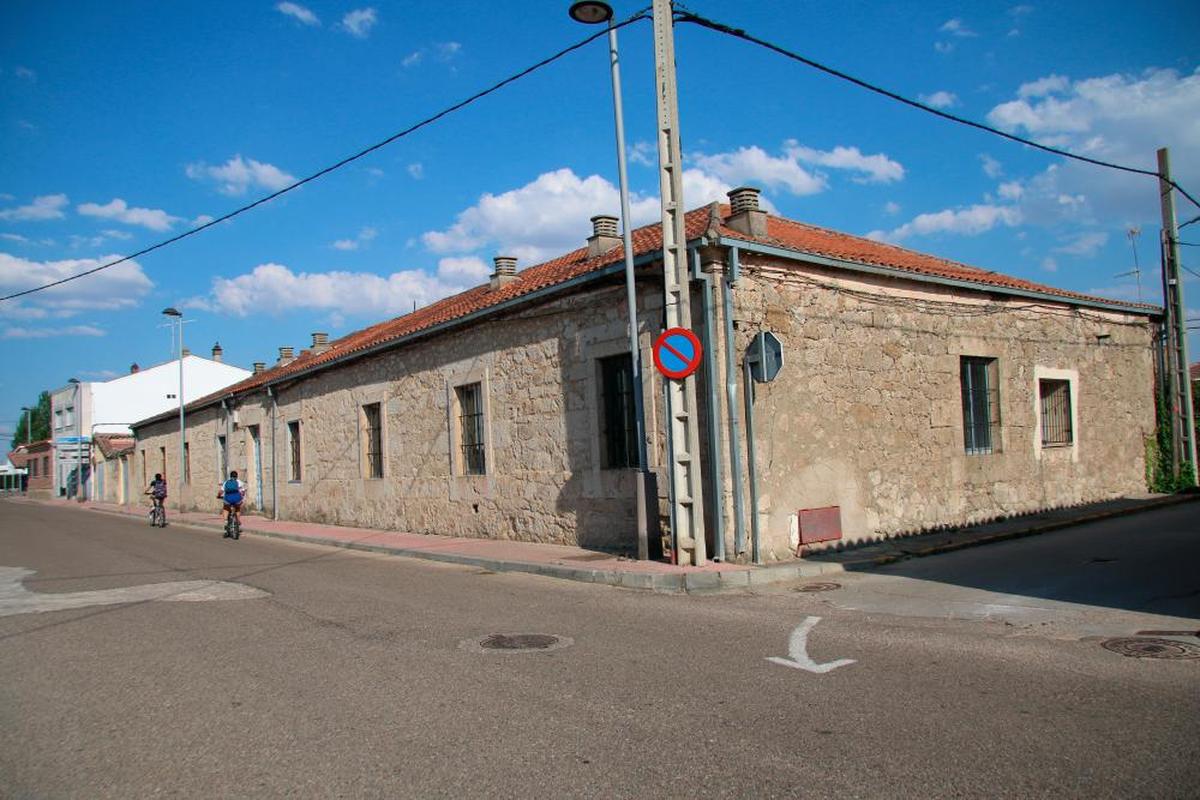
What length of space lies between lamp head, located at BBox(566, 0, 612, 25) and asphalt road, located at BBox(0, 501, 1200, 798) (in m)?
6.78

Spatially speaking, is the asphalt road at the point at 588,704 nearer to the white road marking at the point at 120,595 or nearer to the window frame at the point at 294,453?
the white road marking at the point at 120,595

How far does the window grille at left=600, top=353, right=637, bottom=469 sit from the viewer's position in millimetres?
12125

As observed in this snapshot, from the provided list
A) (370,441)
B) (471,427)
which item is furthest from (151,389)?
(471,427)

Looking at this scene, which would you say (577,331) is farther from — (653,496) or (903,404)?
(903,404)

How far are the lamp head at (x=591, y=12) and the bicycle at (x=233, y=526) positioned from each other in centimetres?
1379

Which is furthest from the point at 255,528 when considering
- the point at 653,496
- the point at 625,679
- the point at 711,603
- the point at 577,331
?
the point at 625,679

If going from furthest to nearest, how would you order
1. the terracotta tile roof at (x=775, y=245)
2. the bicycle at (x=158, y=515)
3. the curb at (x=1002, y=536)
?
the bicycle at (x=158, y=515)
the terracotta tile roof at (x=775, y=245)
the curb at (x=1002, y=536)

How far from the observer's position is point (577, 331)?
1258 cm

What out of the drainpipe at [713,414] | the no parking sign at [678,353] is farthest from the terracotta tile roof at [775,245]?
the no parking sign at [678,353]

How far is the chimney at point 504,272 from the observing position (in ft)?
58.3

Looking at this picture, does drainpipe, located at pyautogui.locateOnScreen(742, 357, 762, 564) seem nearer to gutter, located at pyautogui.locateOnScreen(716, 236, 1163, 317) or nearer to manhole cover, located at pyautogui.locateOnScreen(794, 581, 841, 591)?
manhole cover, located at pyautogui.locateOnScreen(794, 581, 841, 591)

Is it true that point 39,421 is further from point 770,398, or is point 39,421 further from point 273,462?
point 770,398

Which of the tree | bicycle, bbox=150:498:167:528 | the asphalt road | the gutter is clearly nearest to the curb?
the asphalt road

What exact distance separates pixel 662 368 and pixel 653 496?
188 centimetres
